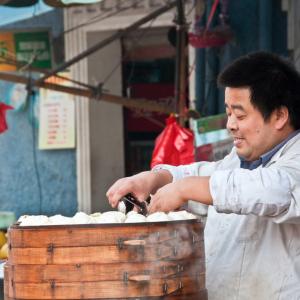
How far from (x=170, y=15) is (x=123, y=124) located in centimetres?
152

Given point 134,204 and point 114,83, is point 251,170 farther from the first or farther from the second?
point 114,83

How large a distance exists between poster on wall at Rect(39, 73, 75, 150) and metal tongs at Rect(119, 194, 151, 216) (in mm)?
6016

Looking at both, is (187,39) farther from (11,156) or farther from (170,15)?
(11,156)

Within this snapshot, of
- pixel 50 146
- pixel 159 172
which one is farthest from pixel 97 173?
pixel 159 172

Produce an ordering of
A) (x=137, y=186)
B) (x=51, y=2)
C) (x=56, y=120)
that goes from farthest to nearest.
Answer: (x=56, y=120) < (x=51, y=2) < (x=137, y=186)

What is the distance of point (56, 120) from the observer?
9.34 metres

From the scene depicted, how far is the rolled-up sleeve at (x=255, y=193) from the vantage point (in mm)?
2834

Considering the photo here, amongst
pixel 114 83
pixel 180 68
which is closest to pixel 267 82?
pixel 180 68

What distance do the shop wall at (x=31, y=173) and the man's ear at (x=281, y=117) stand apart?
6341 mm

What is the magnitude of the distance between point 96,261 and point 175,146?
12.8ft

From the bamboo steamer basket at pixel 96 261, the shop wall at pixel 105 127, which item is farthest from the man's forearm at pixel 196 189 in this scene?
the shop wall at pixel 105 127

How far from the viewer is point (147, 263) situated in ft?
9.15

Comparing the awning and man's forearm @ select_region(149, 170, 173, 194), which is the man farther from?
the awning

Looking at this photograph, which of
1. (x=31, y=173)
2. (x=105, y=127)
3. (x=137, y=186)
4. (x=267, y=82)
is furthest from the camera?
(x=31, y=173)
